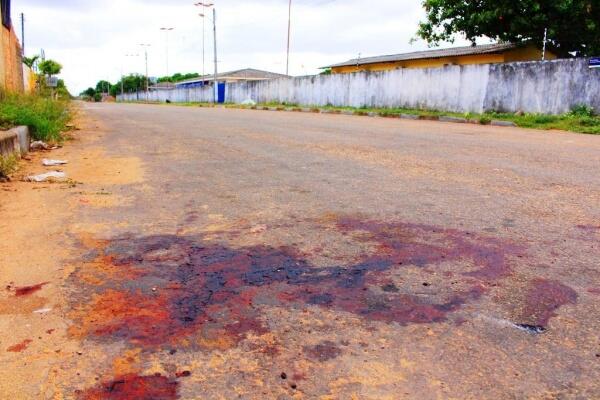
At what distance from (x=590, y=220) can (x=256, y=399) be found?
313 cm

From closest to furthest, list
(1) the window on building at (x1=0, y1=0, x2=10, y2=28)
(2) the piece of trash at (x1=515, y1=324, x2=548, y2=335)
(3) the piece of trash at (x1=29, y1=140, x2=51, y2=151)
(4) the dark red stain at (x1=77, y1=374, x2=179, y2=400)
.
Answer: (4) the dark red stain at (x1=77, y1=374, x2=179, y2=400) → (2) the piece of trash at (x1=515, y1=324, x2=548, y2=335) → (3) the piece of trash at (x1=29, y1=140, x2=51, y2=151) → (1) the window on building at (x1=0, y1=0, x2=10, y2=28)

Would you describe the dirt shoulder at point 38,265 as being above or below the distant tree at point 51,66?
below

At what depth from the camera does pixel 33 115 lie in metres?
8.65

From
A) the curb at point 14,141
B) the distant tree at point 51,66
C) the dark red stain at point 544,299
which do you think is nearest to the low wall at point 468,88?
the curb at point 14,141

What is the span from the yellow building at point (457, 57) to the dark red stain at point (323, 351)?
72.9ft

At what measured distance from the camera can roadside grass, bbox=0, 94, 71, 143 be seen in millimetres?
8176

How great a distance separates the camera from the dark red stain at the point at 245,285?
7.47 feet

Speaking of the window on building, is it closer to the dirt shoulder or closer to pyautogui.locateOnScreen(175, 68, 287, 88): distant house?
the dirt shoulder

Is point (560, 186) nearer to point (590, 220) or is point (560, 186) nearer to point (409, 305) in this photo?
point (590, 220)

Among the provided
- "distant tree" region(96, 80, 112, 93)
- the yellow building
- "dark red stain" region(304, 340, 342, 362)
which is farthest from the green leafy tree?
"distant tree" region(96, 80, 112, 93)

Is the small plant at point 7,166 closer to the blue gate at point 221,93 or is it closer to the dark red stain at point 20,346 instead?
the dark red stain at point 20,346

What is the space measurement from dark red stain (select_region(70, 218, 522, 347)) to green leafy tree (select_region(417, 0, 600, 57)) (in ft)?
66.6

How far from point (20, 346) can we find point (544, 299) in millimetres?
2299

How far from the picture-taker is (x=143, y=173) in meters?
6.15
